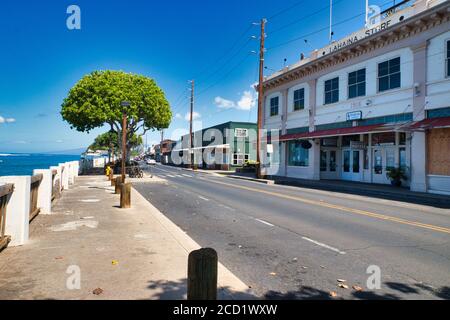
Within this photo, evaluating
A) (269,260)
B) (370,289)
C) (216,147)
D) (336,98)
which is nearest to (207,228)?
(269,260)

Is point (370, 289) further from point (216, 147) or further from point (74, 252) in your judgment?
point (216, 147)

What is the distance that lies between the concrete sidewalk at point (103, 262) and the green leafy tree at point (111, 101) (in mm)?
23728

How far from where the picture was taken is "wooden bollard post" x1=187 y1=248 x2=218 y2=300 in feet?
10.6

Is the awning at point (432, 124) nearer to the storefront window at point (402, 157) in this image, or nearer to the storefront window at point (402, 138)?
the storefront window at point (402, 138)

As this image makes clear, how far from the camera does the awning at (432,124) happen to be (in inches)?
629

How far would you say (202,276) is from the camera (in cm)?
322

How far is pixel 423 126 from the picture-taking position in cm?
1678

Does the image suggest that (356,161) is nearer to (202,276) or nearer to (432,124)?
(432,124)

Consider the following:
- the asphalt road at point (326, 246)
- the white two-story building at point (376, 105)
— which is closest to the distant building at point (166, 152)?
the white two-story building at point (376, 105)

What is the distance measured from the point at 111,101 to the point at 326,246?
92.5 feet

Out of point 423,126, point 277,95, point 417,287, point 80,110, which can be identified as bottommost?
point 417,287

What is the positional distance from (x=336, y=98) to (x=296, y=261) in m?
21.9

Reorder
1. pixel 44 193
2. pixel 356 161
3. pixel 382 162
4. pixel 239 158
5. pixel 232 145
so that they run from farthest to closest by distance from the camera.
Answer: pixel 239 158, pixel 232 145, pixel 356 161, pixel 382 162, pixel 44 193

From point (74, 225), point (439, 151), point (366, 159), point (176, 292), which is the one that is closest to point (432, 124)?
point (439, 151)
